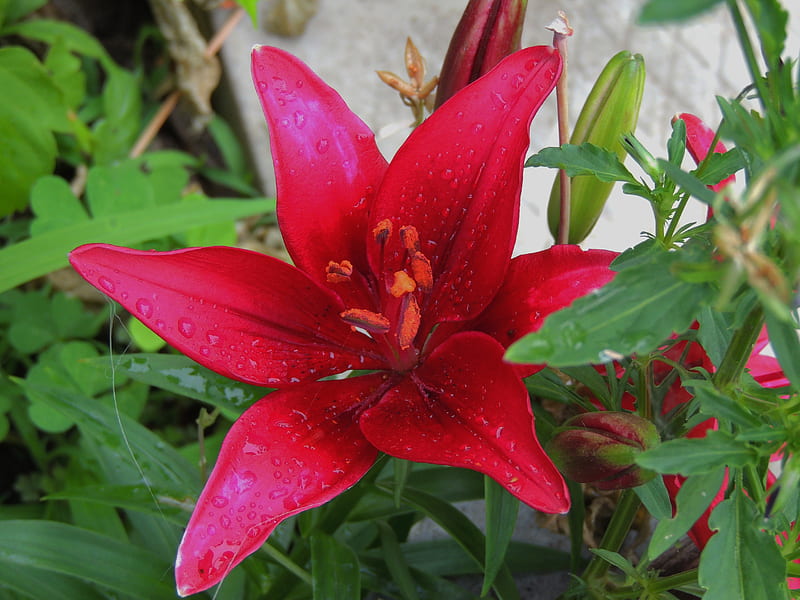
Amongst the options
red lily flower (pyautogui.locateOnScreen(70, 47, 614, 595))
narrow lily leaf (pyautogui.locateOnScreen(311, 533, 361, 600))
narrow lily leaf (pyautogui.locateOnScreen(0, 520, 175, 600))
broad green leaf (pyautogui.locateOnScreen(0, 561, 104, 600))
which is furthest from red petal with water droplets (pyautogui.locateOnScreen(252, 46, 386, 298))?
broad green leaf (pyautogui.locateOnScreen(0, 561, 104, 600))

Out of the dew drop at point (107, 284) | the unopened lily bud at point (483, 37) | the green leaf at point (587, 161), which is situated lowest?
the dew drop at point (107, 284)

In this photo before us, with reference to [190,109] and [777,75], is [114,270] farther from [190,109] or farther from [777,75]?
[190,109]

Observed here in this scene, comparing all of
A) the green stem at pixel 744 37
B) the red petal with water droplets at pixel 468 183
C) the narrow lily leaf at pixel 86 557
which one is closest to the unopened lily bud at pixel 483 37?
the red petal with water droplets at pixel 468 183

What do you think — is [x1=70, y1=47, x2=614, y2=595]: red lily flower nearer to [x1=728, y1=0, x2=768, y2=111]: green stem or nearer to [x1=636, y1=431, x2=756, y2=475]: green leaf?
[x1=636, y1=431, x2=756, y2=475]: green leaf

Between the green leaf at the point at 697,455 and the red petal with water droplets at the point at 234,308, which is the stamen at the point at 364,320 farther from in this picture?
the green leaf at the point at 697,455

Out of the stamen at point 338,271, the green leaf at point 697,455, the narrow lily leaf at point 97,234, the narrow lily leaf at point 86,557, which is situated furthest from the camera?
the narrow lily leaf at point 97,234
